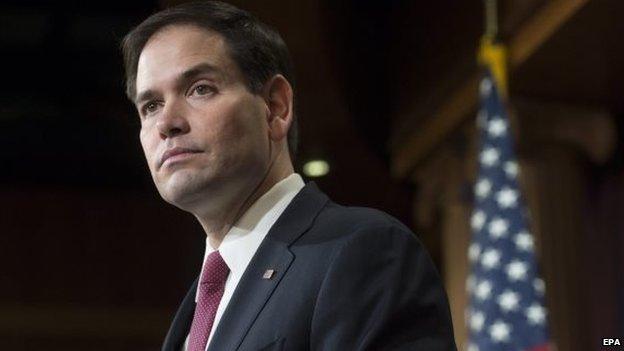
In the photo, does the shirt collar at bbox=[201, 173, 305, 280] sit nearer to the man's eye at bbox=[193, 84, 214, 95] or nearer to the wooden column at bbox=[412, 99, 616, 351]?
the man's eye at bbox=[193, 84, 214, 95]

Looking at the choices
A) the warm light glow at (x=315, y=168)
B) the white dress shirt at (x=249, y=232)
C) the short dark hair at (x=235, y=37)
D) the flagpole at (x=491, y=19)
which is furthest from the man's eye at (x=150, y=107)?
the warm light glow at (x=315, y=168)

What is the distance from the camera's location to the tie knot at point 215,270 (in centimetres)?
206

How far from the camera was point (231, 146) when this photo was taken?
80.4 inches

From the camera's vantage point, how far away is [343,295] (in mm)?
1787

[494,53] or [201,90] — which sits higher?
[494,53]

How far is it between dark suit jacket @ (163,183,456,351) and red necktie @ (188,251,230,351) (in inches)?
4.0

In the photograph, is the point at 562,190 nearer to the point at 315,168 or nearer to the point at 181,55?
the point at 315,168

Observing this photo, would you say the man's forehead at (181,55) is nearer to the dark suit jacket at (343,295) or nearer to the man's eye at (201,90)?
the man's eye at (201,90)

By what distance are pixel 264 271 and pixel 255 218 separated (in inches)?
6.4

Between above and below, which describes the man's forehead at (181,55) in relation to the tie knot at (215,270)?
above

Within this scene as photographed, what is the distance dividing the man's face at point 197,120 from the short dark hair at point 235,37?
0.7 inches

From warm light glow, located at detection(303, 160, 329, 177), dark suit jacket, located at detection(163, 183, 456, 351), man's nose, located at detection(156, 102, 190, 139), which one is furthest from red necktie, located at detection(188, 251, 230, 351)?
warm light glow, located at detection(303, 160, 329, 177)

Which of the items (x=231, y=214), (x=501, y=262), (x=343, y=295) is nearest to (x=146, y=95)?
(x=231, y=214)

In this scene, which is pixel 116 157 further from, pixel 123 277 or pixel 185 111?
pixel 185 111
